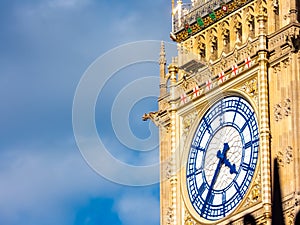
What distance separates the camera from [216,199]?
52.4 meters

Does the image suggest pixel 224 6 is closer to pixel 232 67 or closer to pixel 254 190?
pixel 232 67

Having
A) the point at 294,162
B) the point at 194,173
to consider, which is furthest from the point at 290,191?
the point at 194,173

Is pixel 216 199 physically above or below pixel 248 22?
below

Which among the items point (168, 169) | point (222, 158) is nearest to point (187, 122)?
point (168, 169)

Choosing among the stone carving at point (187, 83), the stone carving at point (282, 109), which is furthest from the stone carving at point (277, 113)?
the stone carving at point (187, 83)

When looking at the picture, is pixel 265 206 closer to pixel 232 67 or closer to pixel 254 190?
pixel 254 190

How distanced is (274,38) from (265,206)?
14.2 ft

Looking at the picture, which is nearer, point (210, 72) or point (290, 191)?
point (290, 191)

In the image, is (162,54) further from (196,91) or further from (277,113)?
(277,113)

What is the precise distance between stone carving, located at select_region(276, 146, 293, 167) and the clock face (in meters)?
0.84

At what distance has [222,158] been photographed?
2071 inches

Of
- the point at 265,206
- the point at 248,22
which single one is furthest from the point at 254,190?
the point at 248,22

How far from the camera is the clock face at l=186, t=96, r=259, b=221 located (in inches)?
2041

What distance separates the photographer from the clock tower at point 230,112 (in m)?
50.9
